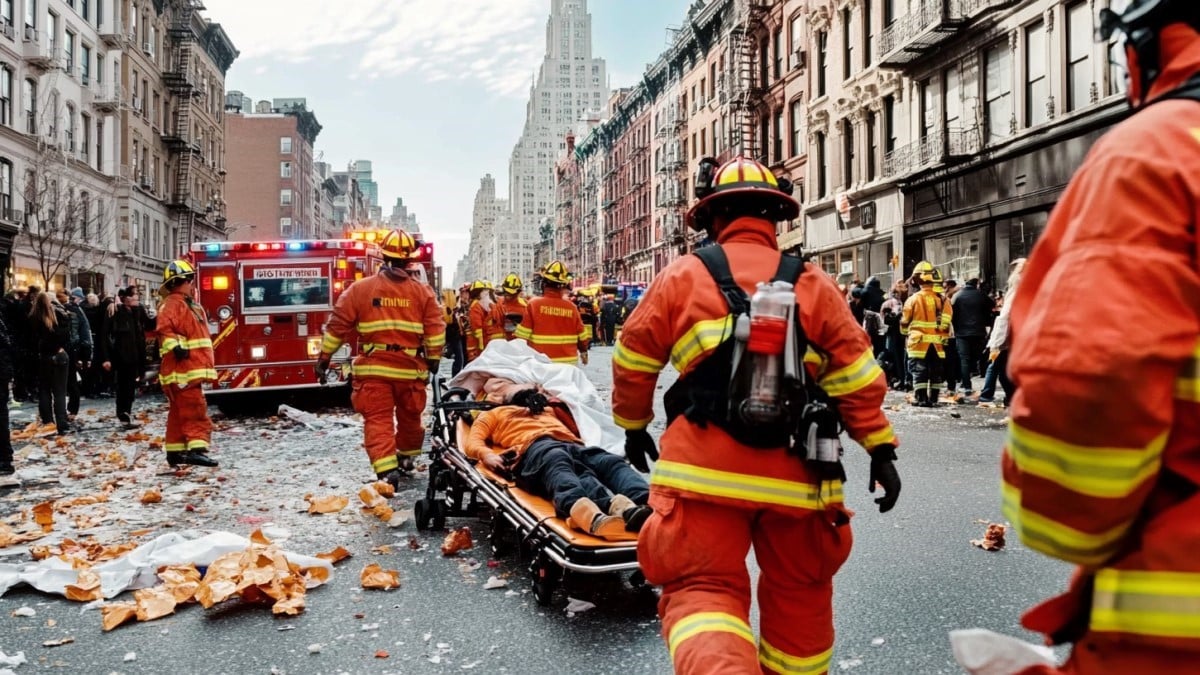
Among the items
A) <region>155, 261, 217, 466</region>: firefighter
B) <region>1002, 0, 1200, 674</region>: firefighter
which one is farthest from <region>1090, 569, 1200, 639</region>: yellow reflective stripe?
<region>155, 261, 217, 466</region>: firefighter

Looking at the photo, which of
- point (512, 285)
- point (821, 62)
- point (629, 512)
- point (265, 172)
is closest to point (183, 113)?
point (821, 62)

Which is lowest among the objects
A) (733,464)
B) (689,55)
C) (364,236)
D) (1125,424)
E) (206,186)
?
(733,464)

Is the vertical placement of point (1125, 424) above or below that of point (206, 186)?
below

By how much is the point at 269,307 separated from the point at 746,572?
1133 cm

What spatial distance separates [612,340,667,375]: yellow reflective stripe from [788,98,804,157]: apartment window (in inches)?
1288

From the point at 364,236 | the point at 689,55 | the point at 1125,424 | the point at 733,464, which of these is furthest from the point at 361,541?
the point at 689,55

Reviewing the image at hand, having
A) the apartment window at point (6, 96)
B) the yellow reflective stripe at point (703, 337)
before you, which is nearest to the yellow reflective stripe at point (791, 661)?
the yellow reflective stripe at point (703, 337)

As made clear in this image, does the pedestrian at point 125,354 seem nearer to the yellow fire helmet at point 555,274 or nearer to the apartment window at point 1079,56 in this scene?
the yellow fire helmet at point 555,274

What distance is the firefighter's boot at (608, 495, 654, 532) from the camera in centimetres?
427

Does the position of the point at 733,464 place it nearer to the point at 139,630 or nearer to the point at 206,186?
the point at 139,630

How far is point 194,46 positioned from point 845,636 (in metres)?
54.5

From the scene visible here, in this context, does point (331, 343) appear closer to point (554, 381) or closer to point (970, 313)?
point (554, 381)

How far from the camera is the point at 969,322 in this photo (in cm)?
1332

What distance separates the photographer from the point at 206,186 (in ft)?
178
